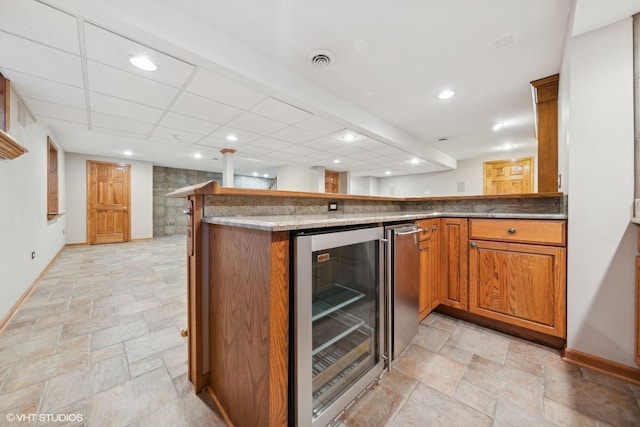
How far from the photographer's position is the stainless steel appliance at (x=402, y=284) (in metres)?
1.45

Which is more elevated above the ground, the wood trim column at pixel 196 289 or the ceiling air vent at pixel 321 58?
the ceiling air vent at pixel 321 58

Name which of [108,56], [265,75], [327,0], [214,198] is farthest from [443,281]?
[108,56]

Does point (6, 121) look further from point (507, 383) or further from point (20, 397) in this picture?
point (507, 383)

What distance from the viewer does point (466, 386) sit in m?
1.36

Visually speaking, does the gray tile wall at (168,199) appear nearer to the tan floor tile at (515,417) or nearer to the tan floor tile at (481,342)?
the tan floor tile at (481,342)

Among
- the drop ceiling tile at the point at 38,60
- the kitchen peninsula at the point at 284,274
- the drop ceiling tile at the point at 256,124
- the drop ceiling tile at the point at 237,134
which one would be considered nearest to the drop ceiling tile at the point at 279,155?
the drop ceiling tile at the point at 237,134

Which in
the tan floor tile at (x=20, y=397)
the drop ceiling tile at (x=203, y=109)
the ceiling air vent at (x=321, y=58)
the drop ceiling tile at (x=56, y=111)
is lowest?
the tan floor tile at (x=20, y=397)

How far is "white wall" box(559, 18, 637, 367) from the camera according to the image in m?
1.46

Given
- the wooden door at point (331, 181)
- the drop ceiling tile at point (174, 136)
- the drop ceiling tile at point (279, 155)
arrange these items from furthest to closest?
the wooden door at point (331, 181)
the drop ceiling tile at point (279, 155)
the drop ceiling tile at point (174, 136)

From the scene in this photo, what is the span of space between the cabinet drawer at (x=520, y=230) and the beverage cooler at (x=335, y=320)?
111 cm

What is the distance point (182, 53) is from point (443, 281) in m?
2.94

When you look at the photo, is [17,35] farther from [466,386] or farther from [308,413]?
[466,386]

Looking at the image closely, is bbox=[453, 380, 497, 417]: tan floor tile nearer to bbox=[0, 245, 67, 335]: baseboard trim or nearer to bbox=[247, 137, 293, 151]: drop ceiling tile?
bbox=[0, 245, 67, 335]: baseboard trim

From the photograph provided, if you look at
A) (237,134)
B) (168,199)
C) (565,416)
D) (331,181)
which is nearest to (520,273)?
(565,416)
